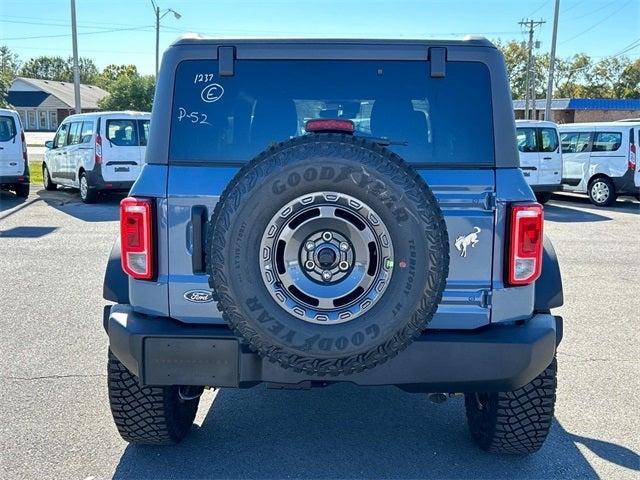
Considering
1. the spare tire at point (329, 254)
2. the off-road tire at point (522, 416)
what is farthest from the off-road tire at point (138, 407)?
the off-road tire at point (522, 416)

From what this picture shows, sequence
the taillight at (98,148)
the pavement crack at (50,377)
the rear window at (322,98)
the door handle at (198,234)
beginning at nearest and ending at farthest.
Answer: the door handle at (198,234)
the rear window at (322,98)
the pavement crack at (50,377)
the taillight at (98,148)

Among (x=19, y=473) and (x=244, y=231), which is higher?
(x=244, y=231)

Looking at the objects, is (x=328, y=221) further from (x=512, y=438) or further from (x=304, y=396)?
(x=304, y=396)

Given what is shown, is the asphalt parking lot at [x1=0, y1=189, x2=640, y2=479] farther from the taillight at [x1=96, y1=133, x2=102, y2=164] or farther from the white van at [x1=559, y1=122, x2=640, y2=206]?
the white van at [x1=559, y1=122, x2=640, y2=206]

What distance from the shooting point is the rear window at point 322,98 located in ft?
9.80

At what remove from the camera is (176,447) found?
139 inches

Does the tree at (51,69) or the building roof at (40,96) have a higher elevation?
the tree at (51,69)

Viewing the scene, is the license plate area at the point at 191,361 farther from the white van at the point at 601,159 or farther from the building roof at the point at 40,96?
the building roof at the point at 40,96

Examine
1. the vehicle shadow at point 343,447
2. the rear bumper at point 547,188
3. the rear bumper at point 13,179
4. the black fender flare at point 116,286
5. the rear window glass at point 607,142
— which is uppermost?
the rear window glass at point 607,142

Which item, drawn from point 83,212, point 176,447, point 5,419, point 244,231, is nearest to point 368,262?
point 244,231

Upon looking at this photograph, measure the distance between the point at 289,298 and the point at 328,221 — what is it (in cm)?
34

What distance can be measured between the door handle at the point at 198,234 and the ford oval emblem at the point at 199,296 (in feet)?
0.41

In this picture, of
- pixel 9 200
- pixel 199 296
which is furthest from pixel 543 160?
pixel 199 296

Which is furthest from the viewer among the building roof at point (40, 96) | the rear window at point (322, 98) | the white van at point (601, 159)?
the building roof at point (40, 96)
